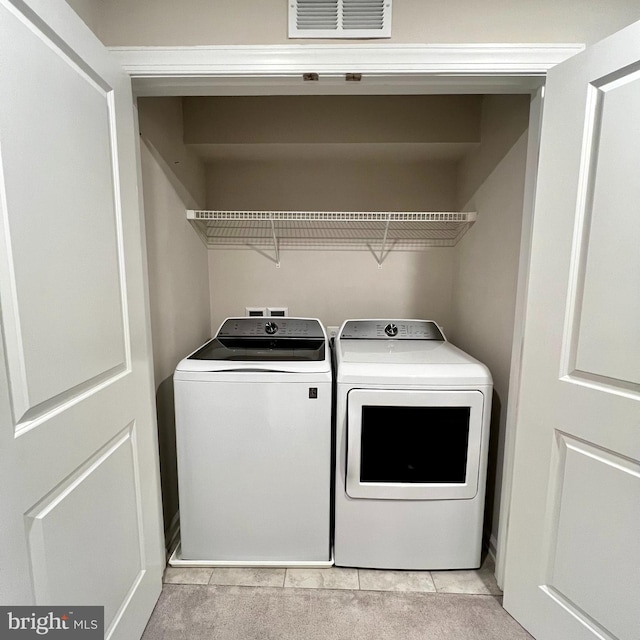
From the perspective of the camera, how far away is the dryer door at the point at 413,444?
146 centimetres

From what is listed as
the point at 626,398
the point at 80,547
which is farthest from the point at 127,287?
the point at 626,398

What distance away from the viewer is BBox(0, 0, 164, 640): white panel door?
728mm

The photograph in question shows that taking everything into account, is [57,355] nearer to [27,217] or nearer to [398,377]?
[27,217]

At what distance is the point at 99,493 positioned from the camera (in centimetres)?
103

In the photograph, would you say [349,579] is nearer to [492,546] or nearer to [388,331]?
[492,546]

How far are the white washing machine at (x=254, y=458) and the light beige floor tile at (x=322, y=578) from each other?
0.04 meters

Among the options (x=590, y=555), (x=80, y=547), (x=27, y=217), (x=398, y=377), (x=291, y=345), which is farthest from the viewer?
(x=291, y=345)

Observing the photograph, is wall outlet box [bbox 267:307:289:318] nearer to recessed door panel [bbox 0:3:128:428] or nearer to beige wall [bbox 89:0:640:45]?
recessed door panel [bbox 0:3:128:428]

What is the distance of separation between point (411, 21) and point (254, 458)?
1.78 meters

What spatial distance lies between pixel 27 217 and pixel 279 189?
5.47 ft

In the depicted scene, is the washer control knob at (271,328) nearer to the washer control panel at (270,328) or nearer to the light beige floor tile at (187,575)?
the washer control panel at (270,328)

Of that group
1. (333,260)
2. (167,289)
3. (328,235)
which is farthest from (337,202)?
(167,289)

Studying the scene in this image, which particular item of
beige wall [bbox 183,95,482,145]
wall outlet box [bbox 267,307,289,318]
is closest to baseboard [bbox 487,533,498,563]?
wall outlet box [bbox 267,307,289,318]

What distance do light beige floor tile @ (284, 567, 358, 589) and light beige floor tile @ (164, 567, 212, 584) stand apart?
14.7 inches
